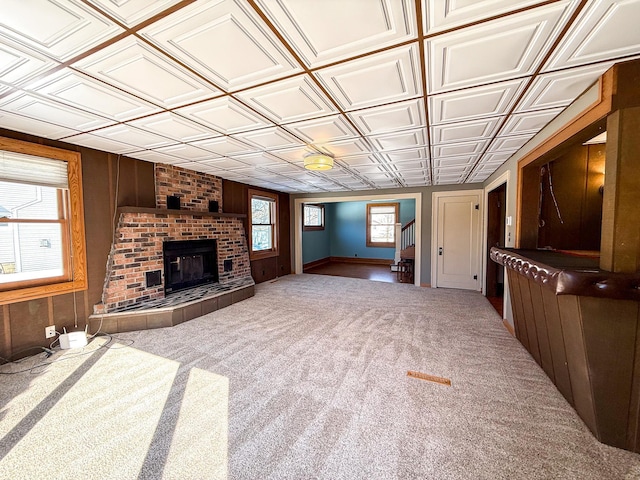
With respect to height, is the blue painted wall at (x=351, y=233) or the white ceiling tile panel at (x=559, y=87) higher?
the white ceiling tile panel at (x=559, y=87)

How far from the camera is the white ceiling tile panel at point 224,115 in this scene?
1993 mm

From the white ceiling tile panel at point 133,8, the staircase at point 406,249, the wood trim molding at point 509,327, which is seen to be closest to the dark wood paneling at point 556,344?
the wood trim molding at point 509,327

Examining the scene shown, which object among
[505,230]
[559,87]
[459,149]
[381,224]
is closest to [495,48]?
[559,87]

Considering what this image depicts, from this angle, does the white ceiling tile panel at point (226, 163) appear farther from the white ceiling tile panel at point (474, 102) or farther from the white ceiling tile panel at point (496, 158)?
the white ceiling tile panel at point (496, 158)

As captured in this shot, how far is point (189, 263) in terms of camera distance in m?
4.36

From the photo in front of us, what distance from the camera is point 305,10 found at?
112cm

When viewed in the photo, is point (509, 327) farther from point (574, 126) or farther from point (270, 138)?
point (270, 138)

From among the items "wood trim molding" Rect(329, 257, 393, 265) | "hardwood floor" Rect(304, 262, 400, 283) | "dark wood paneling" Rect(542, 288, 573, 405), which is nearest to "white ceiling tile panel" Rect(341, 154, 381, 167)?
"dark wood paneling" Rect(542, 288, 573, 405)

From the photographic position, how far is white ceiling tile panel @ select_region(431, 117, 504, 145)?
2328mm

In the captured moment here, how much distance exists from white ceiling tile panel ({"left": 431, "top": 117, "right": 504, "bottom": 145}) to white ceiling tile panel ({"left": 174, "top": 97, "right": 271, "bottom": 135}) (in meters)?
1.72

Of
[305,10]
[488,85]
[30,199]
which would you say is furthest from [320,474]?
[30,199]

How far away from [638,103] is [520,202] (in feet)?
5.31

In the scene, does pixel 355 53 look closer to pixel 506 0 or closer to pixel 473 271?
pixel 506 0

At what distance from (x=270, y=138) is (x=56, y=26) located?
166 centimetres
